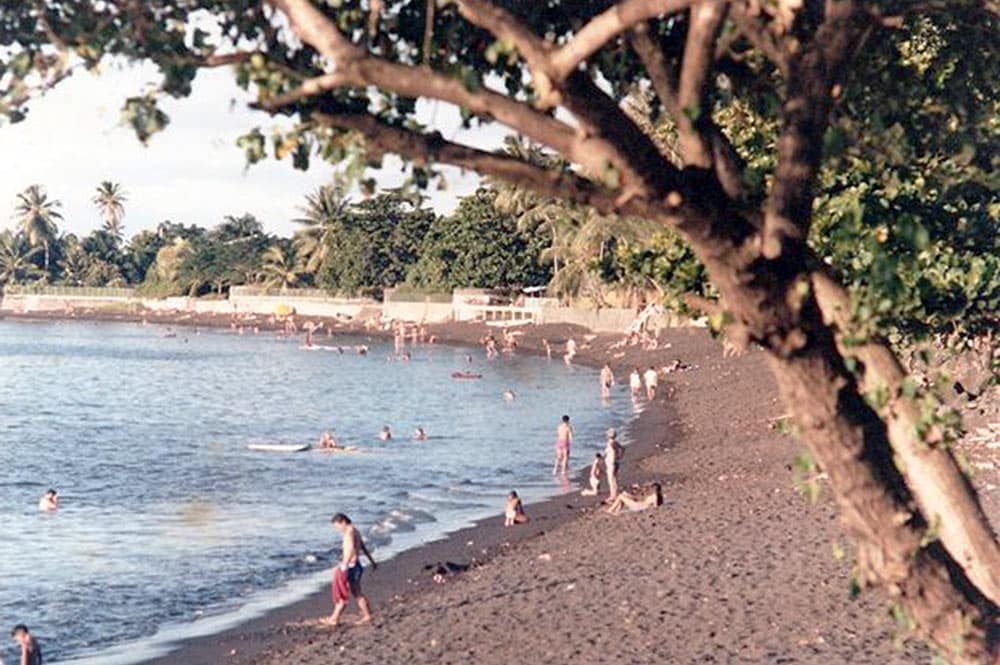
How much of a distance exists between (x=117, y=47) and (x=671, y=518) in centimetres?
2079

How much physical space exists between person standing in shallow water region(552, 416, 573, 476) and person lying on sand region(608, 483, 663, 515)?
7.30m

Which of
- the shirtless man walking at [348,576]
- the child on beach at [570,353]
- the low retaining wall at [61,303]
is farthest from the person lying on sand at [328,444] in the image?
the low retaining wall at [61,303]

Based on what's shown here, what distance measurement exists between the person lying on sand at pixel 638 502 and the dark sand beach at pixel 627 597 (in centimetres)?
39

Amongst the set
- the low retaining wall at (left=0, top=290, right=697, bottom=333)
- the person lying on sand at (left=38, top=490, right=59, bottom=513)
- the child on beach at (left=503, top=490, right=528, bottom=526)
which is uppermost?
the low retaining wall at (left=0, top=290, right=697, bottom=333)

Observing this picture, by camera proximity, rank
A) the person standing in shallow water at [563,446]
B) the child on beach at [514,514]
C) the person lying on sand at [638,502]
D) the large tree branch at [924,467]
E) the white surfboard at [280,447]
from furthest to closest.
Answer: the white surfboard at [280,447]
the person standing in shallow water at [563,446]
the child on beach at [514,514]
the person lying on sand at [638,502]
the large tree branch at [924,467]

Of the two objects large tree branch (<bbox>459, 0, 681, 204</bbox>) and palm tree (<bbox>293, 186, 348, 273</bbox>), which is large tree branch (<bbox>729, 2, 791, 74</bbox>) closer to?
large tree branch (<bbox>459, 0, 681, 204</bbox>)

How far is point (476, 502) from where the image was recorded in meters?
34.1

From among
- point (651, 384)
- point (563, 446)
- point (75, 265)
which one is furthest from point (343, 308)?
point (563, 446)

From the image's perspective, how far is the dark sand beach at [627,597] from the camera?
1575cm

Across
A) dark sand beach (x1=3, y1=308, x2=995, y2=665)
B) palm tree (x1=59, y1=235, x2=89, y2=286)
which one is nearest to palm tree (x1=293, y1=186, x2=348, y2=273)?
palm tree (x1=59, y1=235, x2=89, y2=286)

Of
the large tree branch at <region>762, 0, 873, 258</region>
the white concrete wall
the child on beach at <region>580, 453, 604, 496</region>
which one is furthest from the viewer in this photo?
the white concrete wall

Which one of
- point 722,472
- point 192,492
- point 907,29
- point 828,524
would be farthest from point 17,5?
point 192,492

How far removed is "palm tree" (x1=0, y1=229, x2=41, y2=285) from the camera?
183 metres

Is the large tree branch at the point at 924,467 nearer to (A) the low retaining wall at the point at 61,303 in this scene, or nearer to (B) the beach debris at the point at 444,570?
(B) the beach debris at the point at 444,570
